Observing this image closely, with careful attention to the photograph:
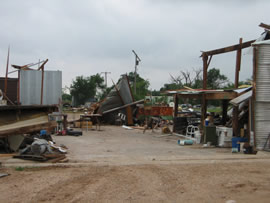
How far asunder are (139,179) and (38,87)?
1038 cm

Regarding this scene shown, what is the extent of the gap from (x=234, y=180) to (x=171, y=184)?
1423 mm

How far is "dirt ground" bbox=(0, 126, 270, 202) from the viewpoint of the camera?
500 cm

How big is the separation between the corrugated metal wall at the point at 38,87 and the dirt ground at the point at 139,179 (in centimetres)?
663

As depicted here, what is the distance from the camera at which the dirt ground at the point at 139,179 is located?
16.4 ft

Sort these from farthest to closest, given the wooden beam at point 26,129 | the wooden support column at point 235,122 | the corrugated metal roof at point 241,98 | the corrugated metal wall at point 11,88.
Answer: the corrugated metal wall at point 11,88
the wooden support column at point 235,122
the corrugated metal roof at point 241,98
the wooden beam at point 26,129

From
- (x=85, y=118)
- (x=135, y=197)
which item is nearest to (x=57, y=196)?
(x=135, y=197)

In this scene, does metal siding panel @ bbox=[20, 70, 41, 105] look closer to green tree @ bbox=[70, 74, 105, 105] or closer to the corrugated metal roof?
the corrugated metal roof

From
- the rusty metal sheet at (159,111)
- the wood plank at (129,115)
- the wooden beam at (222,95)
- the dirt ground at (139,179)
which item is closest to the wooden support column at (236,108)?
the wooden beam at (222,95)

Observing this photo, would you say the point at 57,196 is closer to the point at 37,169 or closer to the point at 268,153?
the point at 37,169

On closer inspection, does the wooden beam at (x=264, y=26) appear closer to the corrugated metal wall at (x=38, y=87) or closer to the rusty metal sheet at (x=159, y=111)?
the corrugated metal wall at (x=38, y=87)

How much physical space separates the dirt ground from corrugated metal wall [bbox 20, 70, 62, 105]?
6.63m

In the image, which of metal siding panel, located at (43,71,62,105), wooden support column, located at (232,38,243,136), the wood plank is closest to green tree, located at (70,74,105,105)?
the wood plank

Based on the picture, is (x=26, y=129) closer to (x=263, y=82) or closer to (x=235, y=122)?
(x=235, y=122)

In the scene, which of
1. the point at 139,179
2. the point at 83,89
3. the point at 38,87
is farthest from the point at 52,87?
the point at 83,89
